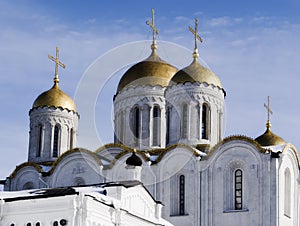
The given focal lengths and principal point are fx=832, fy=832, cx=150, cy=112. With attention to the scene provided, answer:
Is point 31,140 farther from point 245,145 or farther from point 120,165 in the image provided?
point 245,145

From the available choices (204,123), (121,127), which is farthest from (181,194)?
(121,127)

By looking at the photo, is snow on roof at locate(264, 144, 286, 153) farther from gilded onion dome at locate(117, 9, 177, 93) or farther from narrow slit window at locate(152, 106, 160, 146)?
gilded onion dome at locate(117, 9, 177, 93)

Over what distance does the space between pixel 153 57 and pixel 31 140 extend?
6484 mm

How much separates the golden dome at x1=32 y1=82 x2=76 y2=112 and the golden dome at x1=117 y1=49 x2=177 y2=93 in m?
2.59

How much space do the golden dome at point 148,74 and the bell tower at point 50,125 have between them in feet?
9.11

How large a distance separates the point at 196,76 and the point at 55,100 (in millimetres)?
6976

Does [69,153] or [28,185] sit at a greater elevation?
[69,153]

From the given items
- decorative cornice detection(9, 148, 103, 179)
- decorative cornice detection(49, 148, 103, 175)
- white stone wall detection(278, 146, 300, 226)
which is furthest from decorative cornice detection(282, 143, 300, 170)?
decorative cornice detection(49, 148, 103, 175)

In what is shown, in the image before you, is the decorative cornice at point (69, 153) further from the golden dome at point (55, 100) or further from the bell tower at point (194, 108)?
the golden dome at point (55, 100)

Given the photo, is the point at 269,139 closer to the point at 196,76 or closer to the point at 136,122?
the point at 196,76

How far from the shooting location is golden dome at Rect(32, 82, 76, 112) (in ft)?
119

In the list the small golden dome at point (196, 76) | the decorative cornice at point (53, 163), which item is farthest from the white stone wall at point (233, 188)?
the decorative cornice at point (53, 163)

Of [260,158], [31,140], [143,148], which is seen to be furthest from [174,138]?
[31,140]

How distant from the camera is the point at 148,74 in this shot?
3512cm
